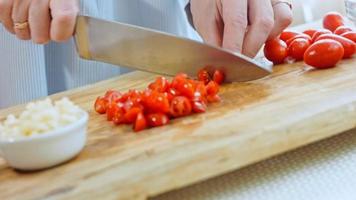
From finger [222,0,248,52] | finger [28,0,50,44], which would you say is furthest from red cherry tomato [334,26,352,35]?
finger [28,0,50,44]

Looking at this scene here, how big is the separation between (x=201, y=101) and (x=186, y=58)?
0.17 m

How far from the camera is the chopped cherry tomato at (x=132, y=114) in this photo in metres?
0.82

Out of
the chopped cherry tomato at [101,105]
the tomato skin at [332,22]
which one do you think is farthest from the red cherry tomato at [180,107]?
the tomato skin at [332,22]

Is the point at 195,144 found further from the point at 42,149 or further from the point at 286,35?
the point at 286,35

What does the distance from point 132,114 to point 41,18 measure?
0.29 metres

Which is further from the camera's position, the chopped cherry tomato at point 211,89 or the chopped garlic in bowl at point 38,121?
the chopped cherry tomato at point 211,89

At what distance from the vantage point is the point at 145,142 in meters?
0.74

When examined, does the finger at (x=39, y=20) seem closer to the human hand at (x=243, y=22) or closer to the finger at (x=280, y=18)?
the human hand at (x=243, y=22)

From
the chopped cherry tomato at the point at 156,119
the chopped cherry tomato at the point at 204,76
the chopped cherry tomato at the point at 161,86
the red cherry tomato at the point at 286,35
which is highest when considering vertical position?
the chopped cherry tomato at the point at 161,86

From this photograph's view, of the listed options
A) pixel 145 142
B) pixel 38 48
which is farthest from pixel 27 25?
pixel 145 142

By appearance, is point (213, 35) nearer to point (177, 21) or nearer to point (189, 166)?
point (177, 21)

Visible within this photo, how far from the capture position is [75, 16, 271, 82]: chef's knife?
962mm

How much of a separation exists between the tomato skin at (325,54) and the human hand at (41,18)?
44 cm

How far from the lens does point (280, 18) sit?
3.63 ft
